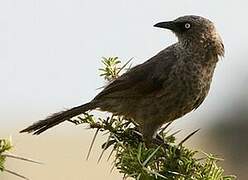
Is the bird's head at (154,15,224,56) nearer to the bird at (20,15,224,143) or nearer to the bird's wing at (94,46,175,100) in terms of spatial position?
the bird at (20,15,224,143)

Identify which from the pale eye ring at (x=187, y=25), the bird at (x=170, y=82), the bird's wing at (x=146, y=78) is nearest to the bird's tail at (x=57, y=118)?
the bird at (x=170, y=82)

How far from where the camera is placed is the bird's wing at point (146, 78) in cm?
515

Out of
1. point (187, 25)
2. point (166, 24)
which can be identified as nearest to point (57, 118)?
point (166, 24)

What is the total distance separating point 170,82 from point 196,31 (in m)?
0.37

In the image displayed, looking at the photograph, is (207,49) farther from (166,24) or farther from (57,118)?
(57,118)

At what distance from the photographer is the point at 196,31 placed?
5.34 meters

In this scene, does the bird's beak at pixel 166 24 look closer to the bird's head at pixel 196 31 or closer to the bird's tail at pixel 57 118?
the bird's head at pixel 196 31

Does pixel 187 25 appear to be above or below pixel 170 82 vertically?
above

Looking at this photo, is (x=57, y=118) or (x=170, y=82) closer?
(x=57, y=118)

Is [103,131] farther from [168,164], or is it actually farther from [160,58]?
[160,58]

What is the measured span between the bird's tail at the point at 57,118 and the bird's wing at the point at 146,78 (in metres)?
0.13

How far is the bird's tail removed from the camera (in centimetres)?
463

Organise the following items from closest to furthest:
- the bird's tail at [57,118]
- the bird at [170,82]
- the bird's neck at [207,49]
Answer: the bird's tail at [57,118] < the bird at [170,82] < the bird's neck at [207,49]

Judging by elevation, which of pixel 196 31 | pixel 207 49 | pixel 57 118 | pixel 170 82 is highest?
pixel 196 31
